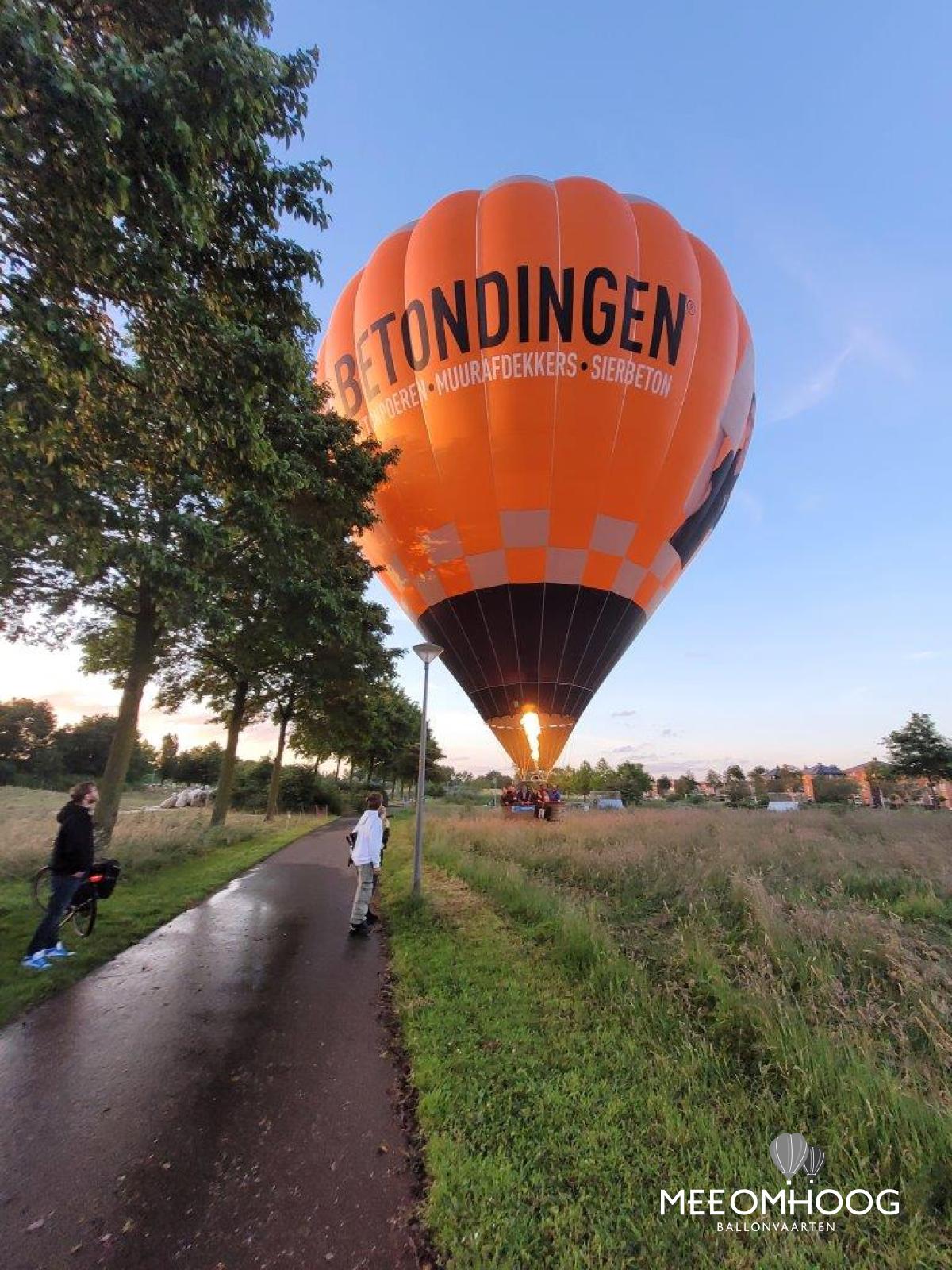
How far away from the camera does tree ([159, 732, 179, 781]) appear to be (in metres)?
73.9

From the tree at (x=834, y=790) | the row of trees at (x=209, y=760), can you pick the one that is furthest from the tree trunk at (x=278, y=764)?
the tree at (x=834, y=790)

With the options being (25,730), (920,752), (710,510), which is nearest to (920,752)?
(920,752)

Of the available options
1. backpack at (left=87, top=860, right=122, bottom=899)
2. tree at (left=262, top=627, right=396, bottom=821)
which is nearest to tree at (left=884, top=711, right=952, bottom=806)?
tree at (left=262, top=627, right=396, bottom=821)

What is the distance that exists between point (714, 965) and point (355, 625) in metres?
8.70

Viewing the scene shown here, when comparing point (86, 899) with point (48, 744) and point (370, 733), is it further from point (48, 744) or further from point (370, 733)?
point (48, 744)

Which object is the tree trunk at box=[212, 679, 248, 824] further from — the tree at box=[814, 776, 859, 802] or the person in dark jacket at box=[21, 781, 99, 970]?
the tree at box=[814, 776, 859, 802]

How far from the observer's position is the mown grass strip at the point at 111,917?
5.04 m

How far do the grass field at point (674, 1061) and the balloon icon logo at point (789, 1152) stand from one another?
0.18 feet

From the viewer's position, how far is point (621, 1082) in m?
3.54

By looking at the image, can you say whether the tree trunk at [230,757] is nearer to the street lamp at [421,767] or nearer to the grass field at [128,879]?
the grass field at [128,879]

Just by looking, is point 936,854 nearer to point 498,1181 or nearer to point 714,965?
point 714,965

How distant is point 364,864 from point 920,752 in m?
45.8

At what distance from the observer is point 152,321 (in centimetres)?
562

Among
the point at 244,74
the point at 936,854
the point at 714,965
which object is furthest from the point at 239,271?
the point at 936,854
